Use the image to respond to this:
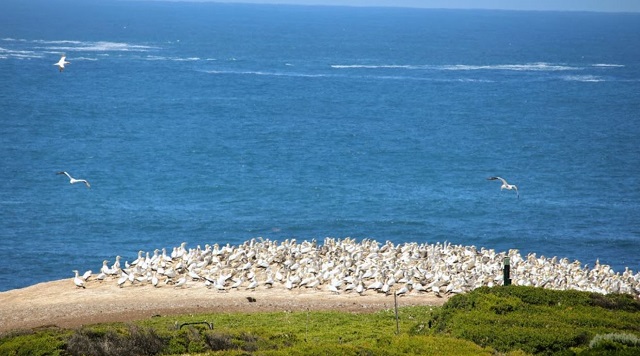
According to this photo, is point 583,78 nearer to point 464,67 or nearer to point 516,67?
point 516,67

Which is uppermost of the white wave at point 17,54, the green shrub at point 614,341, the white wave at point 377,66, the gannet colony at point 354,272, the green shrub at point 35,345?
the white wave at point 17,54

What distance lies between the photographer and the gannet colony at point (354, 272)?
3525 cm

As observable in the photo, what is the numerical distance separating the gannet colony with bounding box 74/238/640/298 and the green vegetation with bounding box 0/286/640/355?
16.3 ft

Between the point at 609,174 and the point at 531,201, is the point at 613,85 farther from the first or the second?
the point at 531,201

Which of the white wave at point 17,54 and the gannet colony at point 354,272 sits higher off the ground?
the white wave at point 17,54

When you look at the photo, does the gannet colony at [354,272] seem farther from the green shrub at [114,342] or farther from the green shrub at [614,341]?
the green shrub at [114,342]

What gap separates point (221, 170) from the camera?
7512 cm

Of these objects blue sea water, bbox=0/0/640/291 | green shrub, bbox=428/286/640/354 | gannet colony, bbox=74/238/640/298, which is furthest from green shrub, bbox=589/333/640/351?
blue sea water, bbox=0/0/640/291

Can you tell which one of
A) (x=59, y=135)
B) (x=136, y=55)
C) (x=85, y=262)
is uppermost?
(x=136, y=55)

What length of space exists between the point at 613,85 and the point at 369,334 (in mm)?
103270

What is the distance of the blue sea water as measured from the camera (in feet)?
185

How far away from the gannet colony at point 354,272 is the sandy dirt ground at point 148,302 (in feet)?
1.39

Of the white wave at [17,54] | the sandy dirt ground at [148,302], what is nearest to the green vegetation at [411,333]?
the sandy dirt ground at [148,302]

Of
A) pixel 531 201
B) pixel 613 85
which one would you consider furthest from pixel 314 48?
pixel 531 201
